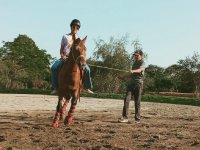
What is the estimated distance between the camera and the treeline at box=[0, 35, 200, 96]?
173ft

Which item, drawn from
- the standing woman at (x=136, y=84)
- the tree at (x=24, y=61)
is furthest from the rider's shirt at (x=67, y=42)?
the tree at (x=24, y=61)

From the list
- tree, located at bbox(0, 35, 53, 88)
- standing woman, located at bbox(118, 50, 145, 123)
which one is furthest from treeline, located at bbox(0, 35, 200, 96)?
standing woman, located at bbox(118, 50, 145, 123)

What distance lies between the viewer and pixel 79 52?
10.3 meters

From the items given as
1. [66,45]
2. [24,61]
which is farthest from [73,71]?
[24,61]

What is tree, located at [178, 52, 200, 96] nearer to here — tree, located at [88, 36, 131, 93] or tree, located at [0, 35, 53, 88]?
tree, located at [88, 36, 131, 93]

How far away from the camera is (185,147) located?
735cm

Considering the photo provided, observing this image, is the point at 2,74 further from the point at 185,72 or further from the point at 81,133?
the point at 81,133

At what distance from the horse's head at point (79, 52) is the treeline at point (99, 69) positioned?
3684 centimetres

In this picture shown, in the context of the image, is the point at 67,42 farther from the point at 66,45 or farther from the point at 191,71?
the point at 191,71

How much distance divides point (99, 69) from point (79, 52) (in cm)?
4314

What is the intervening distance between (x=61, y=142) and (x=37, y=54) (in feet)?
284

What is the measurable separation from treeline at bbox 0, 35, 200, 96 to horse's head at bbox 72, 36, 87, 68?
36.8m

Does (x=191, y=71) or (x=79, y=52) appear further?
(x=191, y=71)

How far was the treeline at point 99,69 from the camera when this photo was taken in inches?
2072
